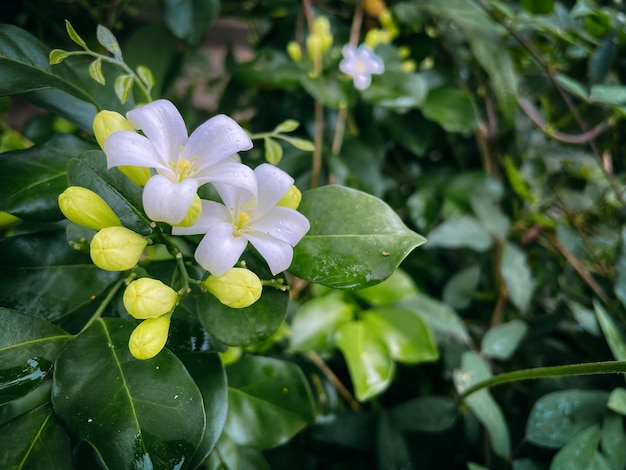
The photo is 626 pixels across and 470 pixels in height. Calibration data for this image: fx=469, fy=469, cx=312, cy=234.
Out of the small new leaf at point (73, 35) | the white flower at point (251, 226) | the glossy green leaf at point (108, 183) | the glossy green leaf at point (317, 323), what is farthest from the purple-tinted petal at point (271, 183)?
the glossy green leaf at point (317, 323)

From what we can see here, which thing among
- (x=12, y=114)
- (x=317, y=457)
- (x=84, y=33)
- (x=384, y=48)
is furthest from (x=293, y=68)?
(x=12, y=114)

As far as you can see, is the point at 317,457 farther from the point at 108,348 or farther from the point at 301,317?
the point at 108,348

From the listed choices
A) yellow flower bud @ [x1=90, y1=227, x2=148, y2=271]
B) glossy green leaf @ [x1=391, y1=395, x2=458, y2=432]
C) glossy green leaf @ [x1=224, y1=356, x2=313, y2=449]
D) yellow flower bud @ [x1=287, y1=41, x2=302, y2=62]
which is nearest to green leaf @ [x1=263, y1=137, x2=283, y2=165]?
yellow flower bud @ [x1=90, y1=227, x2=148, y2=271]

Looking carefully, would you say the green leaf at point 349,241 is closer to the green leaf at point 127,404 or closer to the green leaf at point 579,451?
the green leaf at point 127,404

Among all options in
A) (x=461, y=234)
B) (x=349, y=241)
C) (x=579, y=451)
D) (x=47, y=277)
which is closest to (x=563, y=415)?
(x=579, y=451)

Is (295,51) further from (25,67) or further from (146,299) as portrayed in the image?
(146,299)

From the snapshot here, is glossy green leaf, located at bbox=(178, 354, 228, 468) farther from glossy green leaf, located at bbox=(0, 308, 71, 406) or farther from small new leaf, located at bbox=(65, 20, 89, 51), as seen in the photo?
small new leaf, located at bbox=(65, 20, 89, 51)
